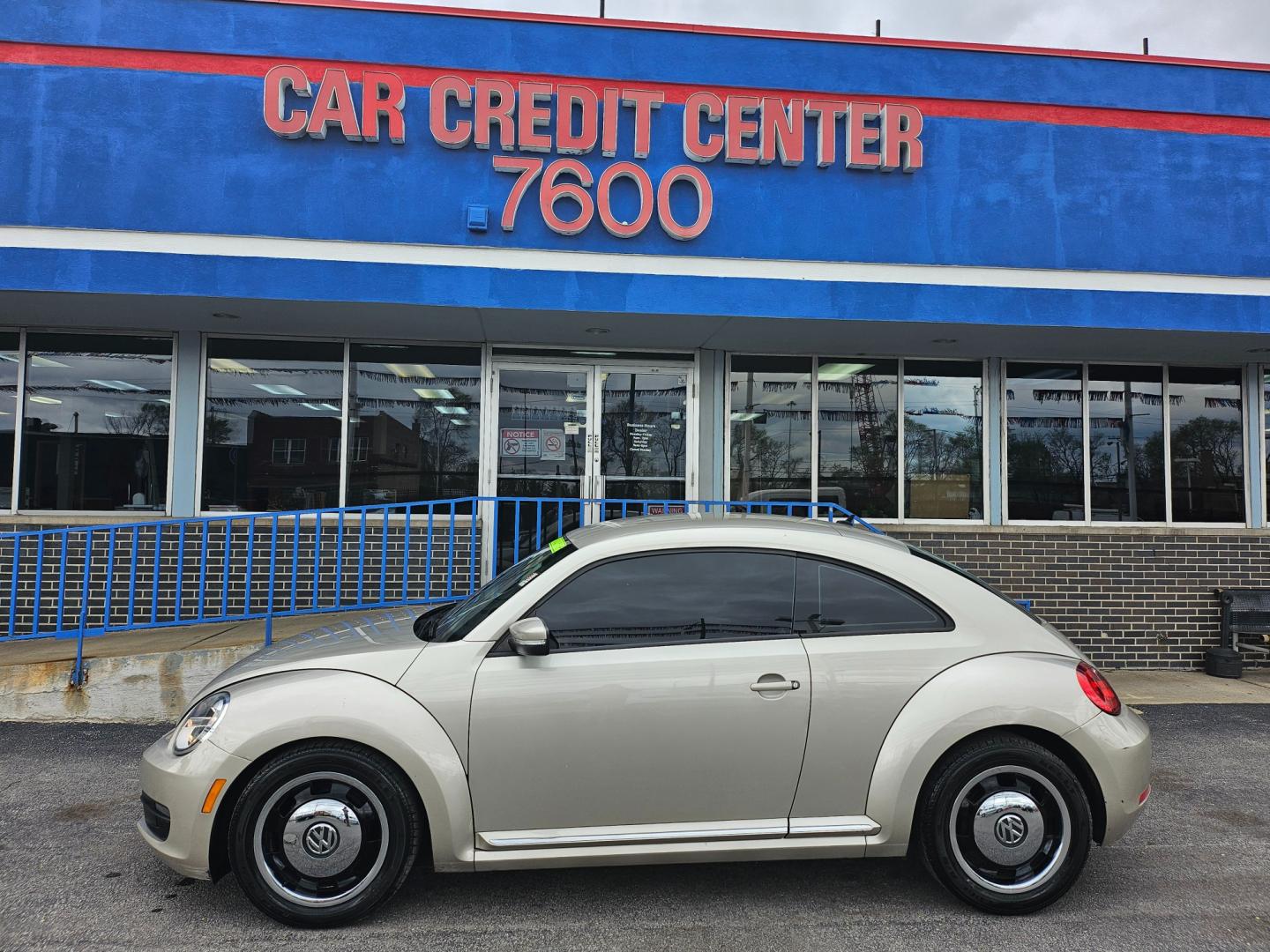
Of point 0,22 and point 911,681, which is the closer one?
point 911,681

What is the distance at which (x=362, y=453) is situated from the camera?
8.67 meters

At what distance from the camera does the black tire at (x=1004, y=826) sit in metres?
3.46

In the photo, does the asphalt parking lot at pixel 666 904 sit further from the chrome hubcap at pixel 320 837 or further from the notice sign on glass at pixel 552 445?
the notice sign on glass at pixel 552 445

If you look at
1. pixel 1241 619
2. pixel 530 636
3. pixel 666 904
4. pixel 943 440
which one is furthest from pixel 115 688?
pixel 1241 619

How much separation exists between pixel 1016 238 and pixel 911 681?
6.28 meters

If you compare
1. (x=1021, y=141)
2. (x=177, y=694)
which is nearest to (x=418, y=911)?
(x=177, y=694)

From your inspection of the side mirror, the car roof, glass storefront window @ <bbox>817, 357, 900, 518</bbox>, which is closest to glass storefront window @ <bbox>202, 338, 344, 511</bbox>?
glass storefront window @ <bbox>817, 357, 900, 518</bbox>

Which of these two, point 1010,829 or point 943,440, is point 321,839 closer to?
point 1010,829

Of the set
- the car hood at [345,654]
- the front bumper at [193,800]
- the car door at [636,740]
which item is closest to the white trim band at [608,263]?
the car hood at [345,654]

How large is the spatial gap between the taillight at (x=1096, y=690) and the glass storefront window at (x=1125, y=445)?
246 inches

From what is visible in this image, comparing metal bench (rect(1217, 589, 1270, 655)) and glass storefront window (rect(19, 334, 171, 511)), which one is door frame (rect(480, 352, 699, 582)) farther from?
metal bench (rect(1217, 589, 1270, 655))

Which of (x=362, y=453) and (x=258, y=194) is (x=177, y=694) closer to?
(x=362, y=453)

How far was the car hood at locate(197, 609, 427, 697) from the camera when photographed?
350cm

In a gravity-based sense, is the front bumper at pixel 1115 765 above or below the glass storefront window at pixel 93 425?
below
